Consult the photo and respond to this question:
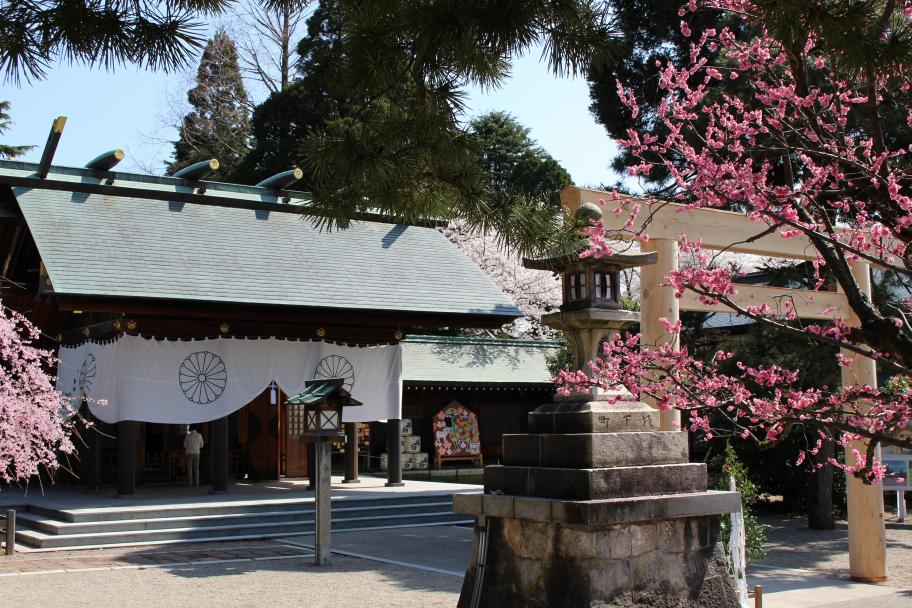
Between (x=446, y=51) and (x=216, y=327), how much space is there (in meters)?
11.3

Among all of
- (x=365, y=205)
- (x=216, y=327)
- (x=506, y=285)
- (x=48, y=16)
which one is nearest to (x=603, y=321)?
(x=365, y=205)

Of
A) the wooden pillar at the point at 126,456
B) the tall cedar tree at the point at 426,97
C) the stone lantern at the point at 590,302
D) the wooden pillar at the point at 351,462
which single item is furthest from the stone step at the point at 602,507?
the wooden pillar at the point at 351,462

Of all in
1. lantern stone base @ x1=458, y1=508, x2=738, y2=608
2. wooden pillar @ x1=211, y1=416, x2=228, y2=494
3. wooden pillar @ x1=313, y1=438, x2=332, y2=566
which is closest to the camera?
lantern stone base @ x1=458, y1=508, x2=738, y2=608

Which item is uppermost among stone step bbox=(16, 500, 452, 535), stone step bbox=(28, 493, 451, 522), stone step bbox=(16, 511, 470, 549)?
→ stone step bbox=(28, 493, 451, 522)

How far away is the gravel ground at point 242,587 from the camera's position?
8.30 meters

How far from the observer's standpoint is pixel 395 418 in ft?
52.7

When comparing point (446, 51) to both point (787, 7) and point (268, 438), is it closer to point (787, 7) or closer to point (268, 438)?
point (787, 7)

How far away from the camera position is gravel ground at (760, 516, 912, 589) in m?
10.5

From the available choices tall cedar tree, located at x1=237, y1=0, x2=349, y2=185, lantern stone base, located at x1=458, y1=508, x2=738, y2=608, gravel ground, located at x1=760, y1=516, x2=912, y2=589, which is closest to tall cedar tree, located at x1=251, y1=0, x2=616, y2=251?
lantern stone base, located at x1=458, y1=508, x2=738, y2=608

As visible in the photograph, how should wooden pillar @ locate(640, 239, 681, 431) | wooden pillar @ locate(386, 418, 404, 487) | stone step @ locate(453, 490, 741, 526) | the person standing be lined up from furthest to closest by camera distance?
the person standing
wooden pillar @ locate(386, 418, 404, 487)
wooden pillar @ locate(640, 239, 681, 431)
stone step @ locate(453, 490, 741, 526)

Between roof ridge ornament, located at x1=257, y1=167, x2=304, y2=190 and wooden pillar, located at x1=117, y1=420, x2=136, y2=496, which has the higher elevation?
roof ridge ornament, located at x1=257, y1=167, x2=304, y2=190

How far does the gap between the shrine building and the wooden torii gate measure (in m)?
7.23

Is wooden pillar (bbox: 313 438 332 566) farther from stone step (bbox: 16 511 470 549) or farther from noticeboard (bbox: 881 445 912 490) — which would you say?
noticeboard (bbox: 881 445 912 490)

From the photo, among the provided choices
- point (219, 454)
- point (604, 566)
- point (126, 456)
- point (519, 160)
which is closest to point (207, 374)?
point (219, 454)
